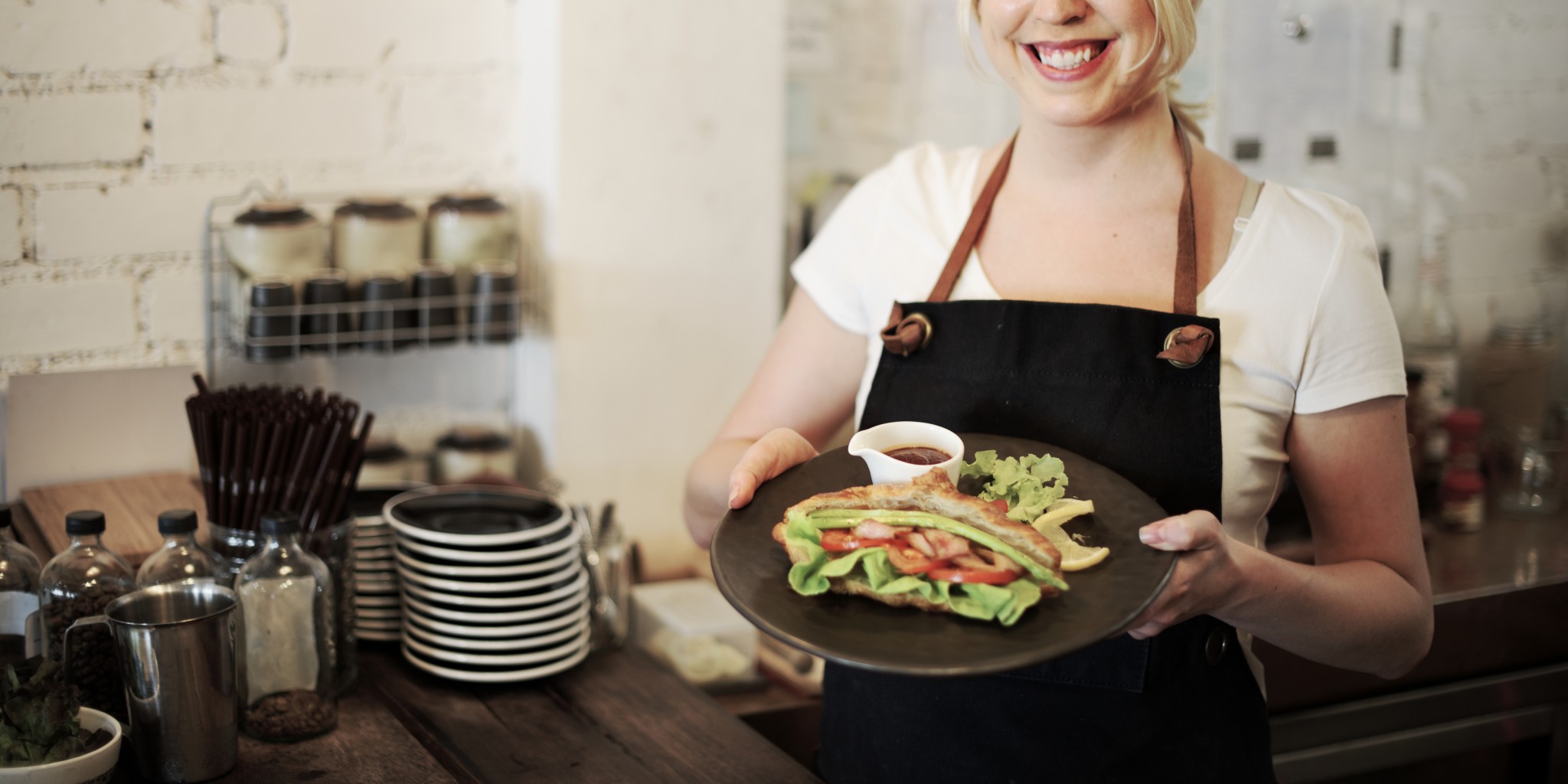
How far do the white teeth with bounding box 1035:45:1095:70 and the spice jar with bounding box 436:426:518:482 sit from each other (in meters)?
1.28

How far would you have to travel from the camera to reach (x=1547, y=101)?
8.25ft

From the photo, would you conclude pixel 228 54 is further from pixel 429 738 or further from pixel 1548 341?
pixel 1548 341

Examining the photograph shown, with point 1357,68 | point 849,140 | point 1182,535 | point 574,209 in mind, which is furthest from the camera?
point 849,140

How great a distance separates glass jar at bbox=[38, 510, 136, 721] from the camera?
1.41 m

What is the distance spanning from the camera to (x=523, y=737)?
1.57 metres

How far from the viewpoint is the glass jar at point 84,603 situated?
4.61ft

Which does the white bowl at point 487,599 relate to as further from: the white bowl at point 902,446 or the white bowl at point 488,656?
the white bowl at point 902,446

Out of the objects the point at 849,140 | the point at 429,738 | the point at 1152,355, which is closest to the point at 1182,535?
the point at 1152,355

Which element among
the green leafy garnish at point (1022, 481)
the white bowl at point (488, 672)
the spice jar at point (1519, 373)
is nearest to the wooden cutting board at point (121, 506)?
the white bowl at point (488, 672)

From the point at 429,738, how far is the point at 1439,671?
1.72m

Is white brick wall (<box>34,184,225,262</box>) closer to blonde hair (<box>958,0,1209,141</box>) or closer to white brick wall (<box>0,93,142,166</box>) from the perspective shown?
white brick wall (<box>0,93,142,166</box>)

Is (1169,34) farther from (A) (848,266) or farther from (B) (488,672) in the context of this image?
(B) (488,672)

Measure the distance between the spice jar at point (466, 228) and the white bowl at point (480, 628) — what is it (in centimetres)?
64

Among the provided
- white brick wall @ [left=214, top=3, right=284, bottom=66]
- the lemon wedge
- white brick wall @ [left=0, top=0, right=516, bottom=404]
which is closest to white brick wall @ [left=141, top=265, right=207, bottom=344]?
white brick wall @ [left=0, top=0, right=516, bottom=404]
